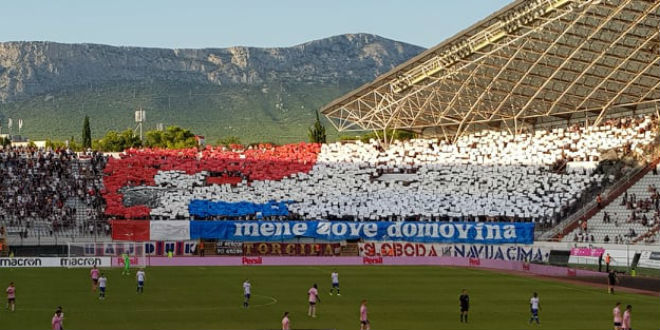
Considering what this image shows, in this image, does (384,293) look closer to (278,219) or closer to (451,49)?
(278,219)

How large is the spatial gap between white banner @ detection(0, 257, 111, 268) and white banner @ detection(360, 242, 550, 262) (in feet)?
73.9

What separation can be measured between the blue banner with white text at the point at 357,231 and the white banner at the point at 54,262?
41.2ft

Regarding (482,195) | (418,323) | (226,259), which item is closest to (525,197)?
(482,195)

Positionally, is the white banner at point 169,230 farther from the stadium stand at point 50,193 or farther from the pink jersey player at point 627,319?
the pink jersey player at point 627,319

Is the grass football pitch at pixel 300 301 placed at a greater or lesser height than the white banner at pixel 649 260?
lesser

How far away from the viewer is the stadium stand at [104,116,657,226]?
320 ft

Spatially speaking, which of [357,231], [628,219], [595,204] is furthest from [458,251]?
[628,219]

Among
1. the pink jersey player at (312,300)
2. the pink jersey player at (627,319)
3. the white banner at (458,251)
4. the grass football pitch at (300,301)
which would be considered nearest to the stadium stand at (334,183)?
the white banner at (458,251)

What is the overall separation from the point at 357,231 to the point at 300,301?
35681 millimetres

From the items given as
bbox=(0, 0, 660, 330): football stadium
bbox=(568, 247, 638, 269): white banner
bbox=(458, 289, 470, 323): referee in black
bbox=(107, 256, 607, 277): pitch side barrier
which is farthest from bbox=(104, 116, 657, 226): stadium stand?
bbox=(458, 289, 470, 323): referee in black

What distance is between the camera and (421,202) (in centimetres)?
10006

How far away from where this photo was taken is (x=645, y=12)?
85.4m

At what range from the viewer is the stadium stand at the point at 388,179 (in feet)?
320

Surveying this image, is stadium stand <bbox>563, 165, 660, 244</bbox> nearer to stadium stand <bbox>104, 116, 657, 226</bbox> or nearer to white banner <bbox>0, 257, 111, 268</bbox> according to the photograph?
stadium stand <bbox>104, 116, 657, 226</bbox>
